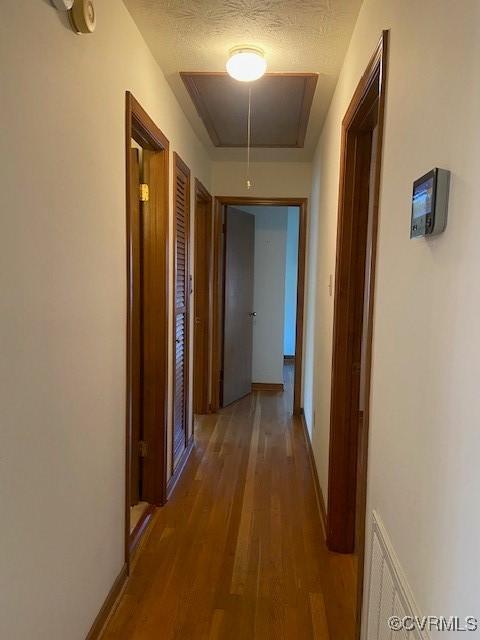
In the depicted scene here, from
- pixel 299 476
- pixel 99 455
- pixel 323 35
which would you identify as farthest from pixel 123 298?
pixel 299 476

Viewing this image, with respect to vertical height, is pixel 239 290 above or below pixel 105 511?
above

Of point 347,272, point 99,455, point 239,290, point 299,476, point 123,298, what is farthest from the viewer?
point 239,290

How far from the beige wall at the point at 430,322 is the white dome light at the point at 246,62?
0.74m

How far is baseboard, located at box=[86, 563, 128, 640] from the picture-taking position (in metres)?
1.64

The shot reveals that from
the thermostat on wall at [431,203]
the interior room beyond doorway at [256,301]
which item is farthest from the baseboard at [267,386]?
the thermostat on wall at [431,203]

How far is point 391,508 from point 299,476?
6.52 feet

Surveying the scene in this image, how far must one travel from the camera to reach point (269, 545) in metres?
2.29

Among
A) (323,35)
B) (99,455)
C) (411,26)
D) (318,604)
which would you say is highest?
(323,35)

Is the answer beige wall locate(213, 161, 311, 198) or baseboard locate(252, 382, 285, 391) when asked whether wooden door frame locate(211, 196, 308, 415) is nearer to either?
beige wall locate(213, 161, 311, 198)

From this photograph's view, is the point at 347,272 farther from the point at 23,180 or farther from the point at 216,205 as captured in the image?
the point at 216,205

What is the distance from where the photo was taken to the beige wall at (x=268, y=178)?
4.14 meters

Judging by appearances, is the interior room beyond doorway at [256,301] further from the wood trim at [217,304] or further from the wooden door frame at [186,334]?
the wooden door frame at [186,334]

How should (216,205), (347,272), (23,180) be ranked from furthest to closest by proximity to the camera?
1. (216,205)
2. (347,272)
3. (23,180)

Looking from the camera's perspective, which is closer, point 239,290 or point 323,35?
point 323,35
